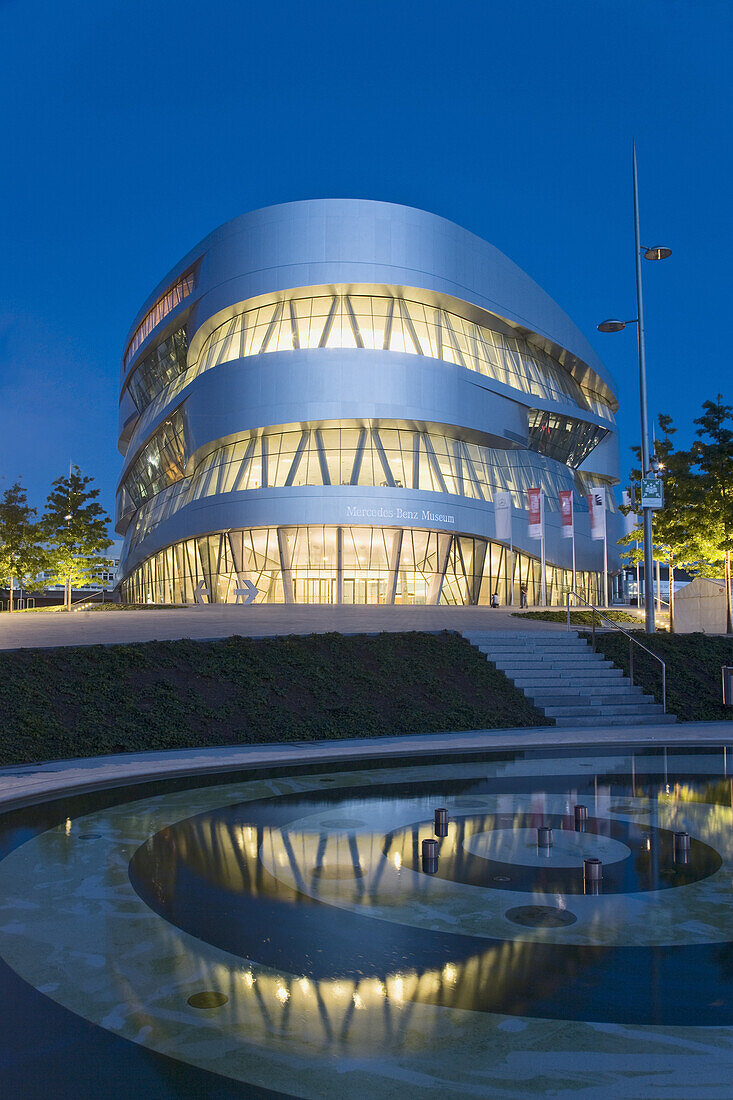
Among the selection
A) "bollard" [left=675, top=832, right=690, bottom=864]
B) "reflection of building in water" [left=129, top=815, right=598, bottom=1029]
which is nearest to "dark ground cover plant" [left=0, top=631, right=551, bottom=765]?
"reflection of building in water" [left=129, top=815, right=598, bottom=1029]

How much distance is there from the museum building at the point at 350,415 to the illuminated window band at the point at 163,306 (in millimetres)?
3173

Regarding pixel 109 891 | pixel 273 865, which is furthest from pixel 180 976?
pixel 273 865

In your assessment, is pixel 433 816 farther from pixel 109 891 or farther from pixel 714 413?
pixel 714 413

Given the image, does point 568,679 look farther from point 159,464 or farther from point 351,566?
point 159,464

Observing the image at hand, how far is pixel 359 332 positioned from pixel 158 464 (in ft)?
87.0

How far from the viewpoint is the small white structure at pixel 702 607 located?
3953 cm

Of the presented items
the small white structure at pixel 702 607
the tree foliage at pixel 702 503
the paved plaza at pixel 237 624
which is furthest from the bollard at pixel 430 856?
the small white structure at pixel 702 607

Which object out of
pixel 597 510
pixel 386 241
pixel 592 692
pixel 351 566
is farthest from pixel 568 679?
pixel 386 241

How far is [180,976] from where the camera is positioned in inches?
206

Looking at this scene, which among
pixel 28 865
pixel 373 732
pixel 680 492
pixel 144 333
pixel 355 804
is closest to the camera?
pixel 28 865

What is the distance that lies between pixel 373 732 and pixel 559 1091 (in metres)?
14.0

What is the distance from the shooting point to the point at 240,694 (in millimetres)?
17984

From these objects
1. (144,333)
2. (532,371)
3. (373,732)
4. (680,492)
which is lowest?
(373,732)

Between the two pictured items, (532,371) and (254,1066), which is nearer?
(254,1066)
